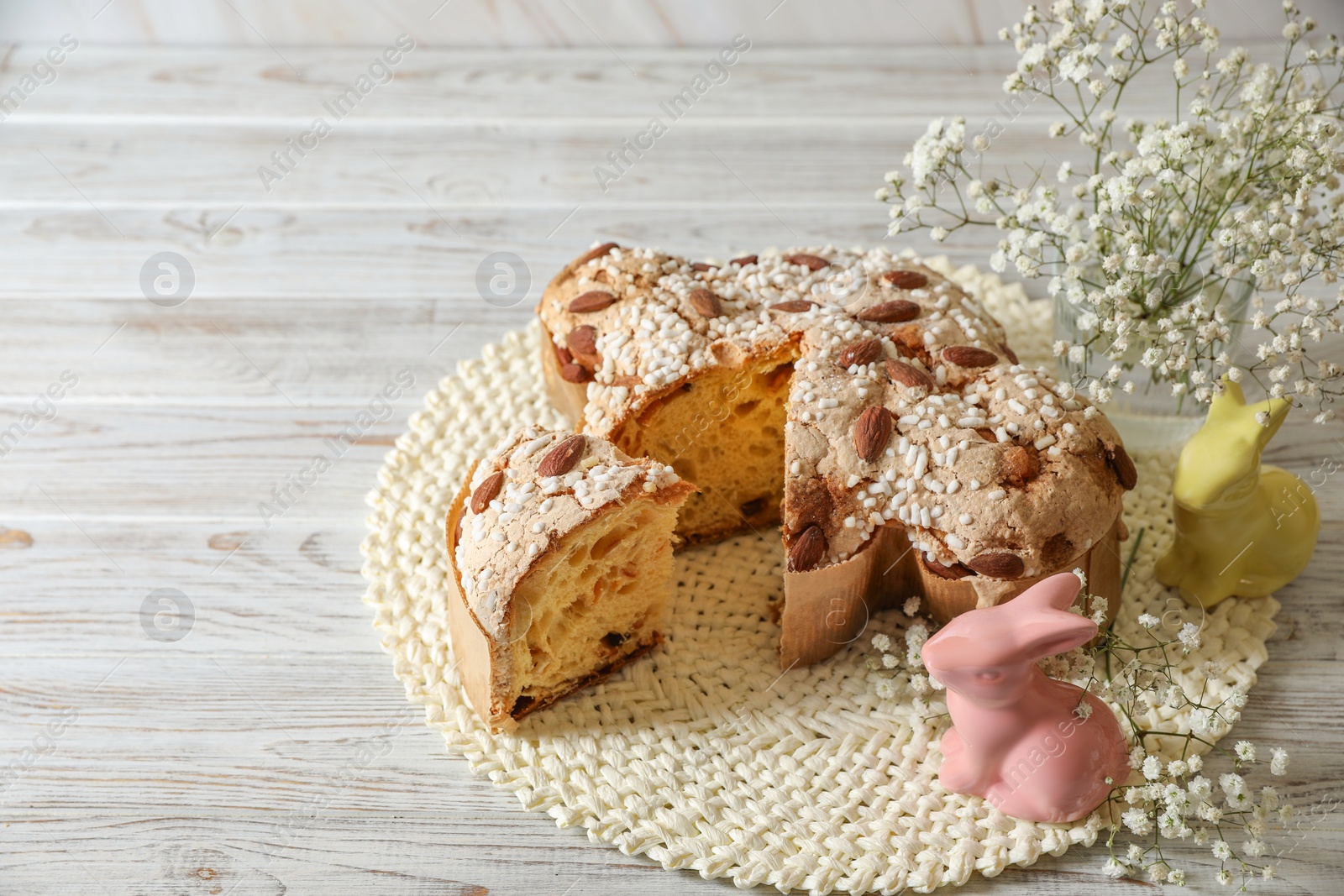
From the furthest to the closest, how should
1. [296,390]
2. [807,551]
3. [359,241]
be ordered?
[359,241] → [296,390] → [807,551]

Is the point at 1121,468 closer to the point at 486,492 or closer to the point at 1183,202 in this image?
the point at 1183,202

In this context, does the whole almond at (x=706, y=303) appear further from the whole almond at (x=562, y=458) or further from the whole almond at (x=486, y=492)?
the whole almond at (x=486, y=492)

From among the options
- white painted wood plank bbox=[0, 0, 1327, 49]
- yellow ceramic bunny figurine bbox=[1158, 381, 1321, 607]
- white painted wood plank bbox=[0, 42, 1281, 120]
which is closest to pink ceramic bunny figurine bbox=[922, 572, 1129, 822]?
yellow ceramic bunny figurine bbox=[1158, 381, 1321, 607]

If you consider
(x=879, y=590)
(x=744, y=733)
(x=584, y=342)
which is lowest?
(x=744, y=733)

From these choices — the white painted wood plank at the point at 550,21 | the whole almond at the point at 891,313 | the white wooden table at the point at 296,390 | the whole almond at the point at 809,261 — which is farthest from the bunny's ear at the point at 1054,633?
the white painted wood plank at the point at 550,21

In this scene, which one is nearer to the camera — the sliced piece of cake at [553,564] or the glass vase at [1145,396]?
the sliced piece of cake at [553,564]

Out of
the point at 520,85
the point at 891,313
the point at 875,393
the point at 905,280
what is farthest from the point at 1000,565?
the point at 520,85

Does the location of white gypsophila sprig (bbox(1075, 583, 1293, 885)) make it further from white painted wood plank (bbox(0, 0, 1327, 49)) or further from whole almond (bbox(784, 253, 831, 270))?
white painted wood plank (bbox(0, 0, 1327, 49))
